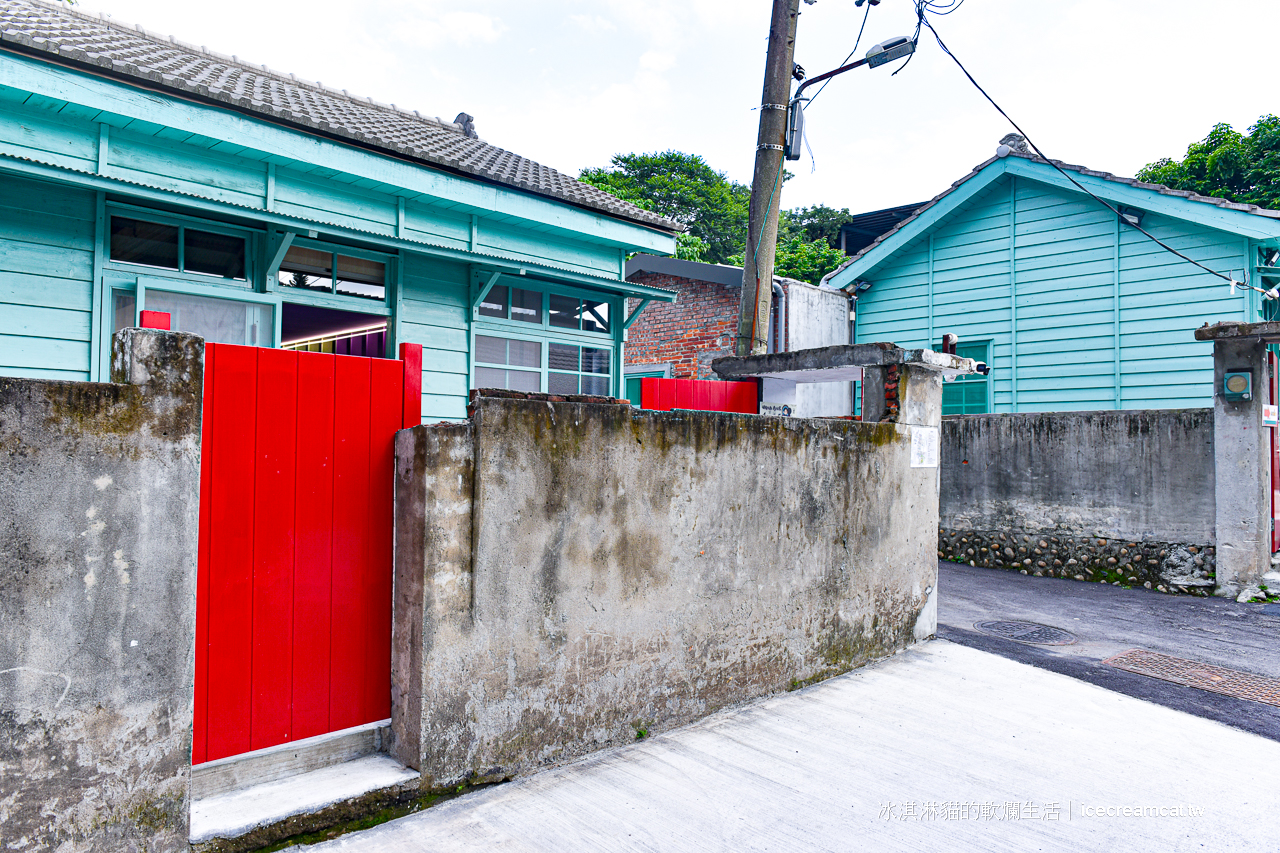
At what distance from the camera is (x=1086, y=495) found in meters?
8.58

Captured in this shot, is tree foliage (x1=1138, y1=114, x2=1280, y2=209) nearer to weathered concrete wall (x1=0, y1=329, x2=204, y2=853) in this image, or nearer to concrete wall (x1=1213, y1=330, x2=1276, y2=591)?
concrete wall (x1=1213, y1=330, x2=1276, y2=591)

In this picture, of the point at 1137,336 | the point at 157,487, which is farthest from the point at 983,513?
the point at 157,487

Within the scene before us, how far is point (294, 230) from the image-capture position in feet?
18.4

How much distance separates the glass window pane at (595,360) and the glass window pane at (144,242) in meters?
4.00

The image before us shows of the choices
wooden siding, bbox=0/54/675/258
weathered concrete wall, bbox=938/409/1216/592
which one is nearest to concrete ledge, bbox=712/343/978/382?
wooden siding, bbox=0/54/675/258

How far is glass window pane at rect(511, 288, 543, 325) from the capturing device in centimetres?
769

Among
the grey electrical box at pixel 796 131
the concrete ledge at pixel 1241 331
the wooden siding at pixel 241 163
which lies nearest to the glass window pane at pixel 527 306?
the wooden siding at pixel 241 163

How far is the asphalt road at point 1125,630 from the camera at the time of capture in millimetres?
4629

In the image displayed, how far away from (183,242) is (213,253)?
0.22 m

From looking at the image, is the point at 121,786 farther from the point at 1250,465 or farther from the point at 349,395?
the point at 1250,465

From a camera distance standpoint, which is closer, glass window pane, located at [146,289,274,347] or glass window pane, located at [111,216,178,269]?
glass window pane, located at [111,216,178,269]

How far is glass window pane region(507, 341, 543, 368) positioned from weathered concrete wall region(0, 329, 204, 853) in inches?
207

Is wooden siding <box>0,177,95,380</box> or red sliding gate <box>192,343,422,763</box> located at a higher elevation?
wooden siding <box>0,177,95,380</box>

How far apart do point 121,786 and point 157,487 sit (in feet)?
3.06
